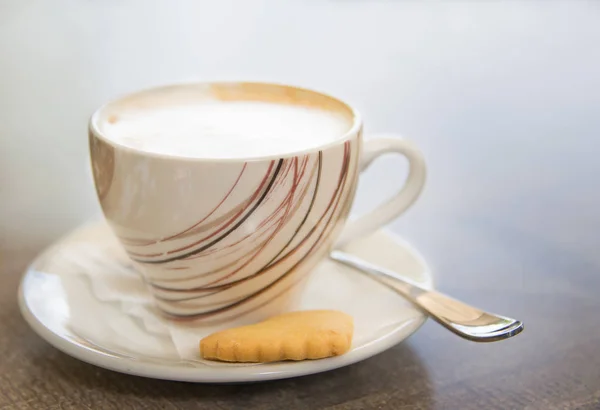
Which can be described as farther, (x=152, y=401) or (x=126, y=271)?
(x=126, y=271)

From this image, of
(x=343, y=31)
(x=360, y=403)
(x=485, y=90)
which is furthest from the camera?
(x=343, y=31)

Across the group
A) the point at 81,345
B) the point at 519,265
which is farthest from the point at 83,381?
the point at 519,265

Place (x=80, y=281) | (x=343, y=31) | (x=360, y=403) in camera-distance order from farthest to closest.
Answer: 1. (x=343, y=31)
2. (x=80, y=281)
3. (x=360, y=403)

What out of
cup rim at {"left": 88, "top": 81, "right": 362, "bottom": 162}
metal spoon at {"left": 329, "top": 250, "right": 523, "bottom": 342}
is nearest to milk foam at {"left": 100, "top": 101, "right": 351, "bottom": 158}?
cup rim at {"left": 88, "top": 81, "right": 362, "bottom": 162}

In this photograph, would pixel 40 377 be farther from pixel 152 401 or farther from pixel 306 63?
pixel 306 63

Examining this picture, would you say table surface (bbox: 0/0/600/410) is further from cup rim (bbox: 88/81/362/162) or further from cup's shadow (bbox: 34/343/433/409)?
cup rim (bbox: 88/81/362/162)

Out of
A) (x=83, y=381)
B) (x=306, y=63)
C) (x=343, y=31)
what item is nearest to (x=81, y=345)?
(x=83, y=381)
